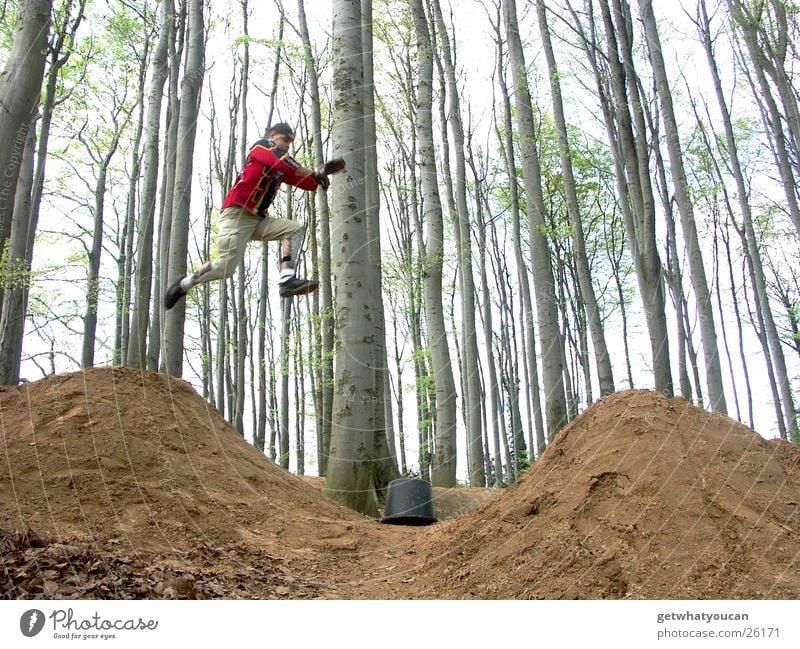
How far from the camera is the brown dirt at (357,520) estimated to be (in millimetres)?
2707

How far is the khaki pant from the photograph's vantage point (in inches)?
176

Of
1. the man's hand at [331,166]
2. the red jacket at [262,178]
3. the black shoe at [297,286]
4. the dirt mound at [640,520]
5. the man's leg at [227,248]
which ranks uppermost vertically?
the man's hand at [331,166]

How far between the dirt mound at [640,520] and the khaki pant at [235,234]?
8.04 feet

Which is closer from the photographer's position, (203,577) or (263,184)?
(203,577)

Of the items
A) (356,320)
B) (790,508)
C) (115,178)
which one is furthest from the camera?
(115,178)

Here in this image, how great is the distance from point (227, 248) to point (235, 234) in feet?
0.44

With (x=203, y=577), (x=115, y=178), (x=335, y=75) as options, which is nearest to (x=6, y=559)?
(x=203, y=577)

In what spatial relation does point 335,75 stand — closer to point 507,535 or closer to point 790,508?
point 507,535

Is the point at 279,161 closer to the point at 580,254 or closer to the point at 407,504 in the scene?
the point at 407,504

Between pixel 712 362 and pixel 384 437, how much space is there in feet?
11.2

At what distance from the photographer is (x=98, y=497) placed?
3.68 metres

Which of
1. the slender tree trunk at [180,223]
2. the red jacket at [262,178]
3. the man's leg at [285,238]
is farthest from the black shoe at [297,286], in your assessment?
the slender tree trunk at [180,223]

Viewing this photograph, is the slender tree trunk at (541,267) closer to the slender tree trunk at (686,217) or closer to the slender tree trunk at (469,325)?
the slender tree trunk at (686,217)

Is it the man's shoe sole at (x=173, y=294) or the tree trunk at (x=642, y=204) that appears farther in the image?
the tree trunk at (x=642, y=204)
